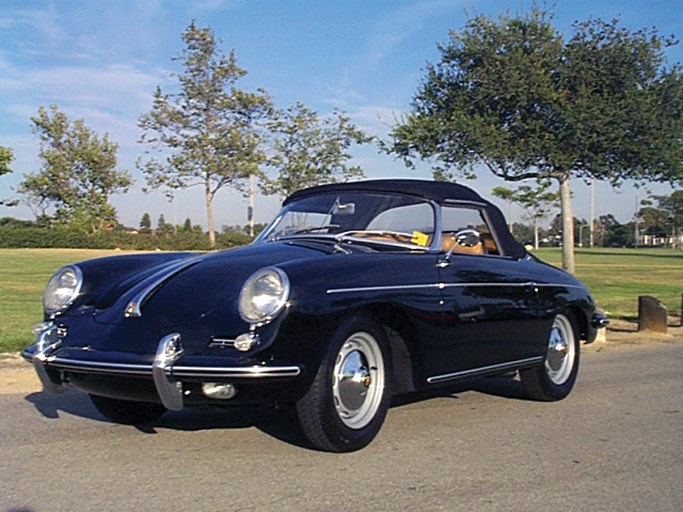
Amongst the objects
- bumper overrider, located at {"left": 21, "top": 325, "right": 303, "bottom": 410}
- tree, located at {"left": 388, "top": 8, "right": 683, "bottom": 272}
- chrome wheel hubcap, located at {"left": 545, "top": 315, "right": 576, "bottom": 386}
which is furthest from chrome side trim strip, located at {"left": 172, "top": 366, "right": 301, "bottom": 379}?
tree, located at {"left": 388, "top": 8, "right": 683, "bottom": 272}

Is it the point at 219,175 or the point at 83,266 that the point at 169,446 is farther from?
the point at 219,175

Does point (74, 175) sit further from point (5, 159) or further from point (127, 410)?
point (127, 410)

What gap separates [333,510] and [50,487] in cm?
139

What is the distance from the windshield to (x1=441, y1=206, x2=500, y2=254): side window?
0.13m

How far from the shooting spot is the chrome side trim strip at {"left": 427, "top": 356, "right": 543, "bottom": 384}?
16.8 ft

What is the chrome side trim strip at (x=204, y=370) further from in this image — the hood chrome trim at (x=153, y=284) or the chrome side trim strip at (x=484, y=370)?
the chrome side trim strip at (x=484, y=370)

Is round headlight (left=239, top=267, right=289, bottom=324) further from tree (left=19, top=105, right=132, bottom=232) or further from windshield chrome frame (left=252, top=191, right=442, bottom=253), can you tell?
tree (left=19, top=105, right=132, bottom=232)

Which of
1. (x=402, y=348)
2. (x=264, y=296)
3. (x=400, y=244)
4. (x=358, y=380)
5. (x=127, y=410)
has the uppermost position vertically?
(x=400, y=244)

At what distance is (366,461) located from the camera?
4.50 metres

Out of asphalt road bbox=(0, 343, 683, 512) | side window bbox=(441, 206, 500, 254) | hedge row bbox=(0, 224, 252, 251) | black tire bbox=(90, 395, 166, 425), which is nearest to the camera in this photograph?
asphalt road bbox=(0, 343, 683, 512)

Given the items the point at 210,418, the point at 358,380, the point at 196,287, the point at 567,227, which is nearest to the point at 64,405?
the point at 210,418

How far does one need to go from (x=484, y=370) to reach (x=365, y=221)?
1.32 m

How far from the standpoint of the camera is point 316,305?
14.2 feet

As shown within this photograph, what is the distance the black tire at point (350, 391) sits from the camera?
4.36 meters
